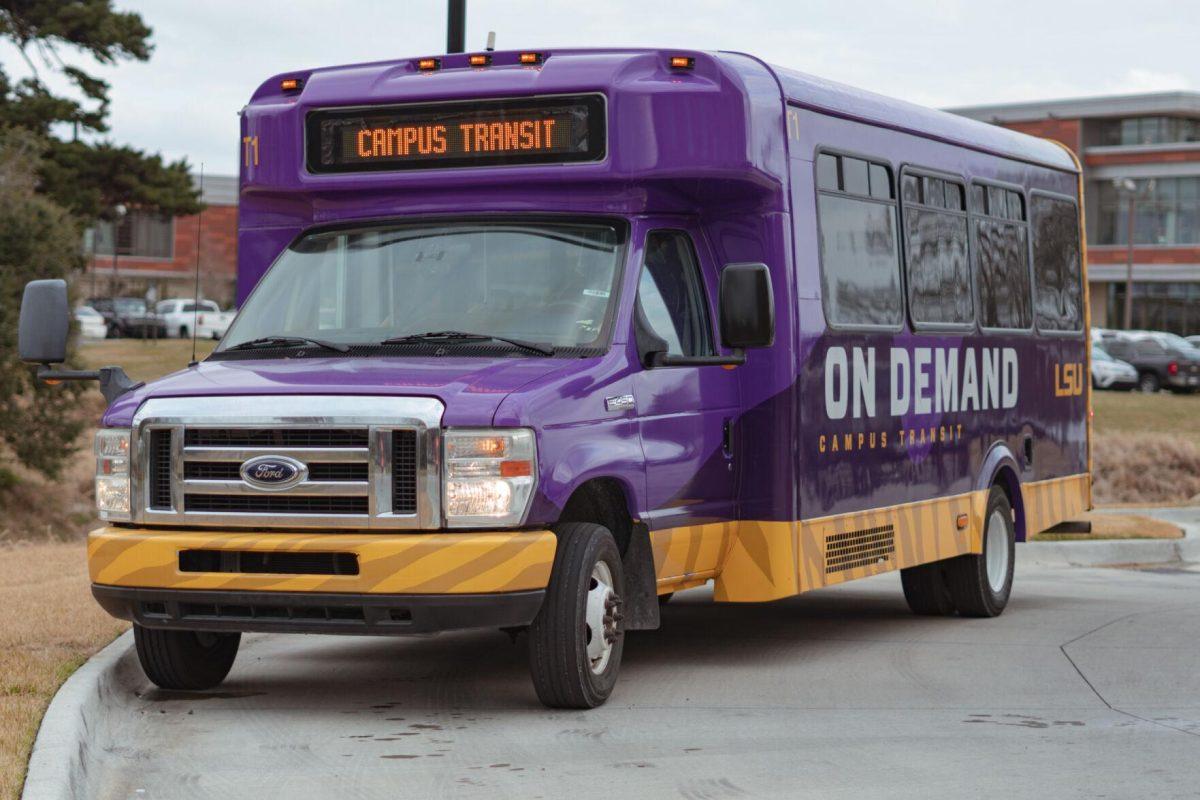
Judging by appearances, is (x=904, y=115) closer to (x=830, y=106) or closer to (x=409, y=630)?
(x=830, y=106)

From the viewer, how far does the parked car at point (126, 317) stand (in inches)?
2616

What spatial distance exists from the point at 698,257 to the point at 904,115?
256 centimetres

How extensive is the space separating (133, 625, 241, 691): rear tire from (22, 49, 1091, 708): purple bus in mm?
17

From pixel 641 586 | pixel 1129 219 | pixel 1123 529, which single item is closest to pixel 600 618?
pixel 641 586

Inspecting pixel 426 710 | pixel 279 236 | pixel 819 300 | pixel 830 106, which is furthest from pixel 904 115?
pixel 426 710

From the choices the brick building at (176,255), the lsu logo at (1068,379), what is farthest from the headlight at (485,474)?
the brick building at (176,255)

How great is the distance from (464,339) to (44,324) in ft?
6.57

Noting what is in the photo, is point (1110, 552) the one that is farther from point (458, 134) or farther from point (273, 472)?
point (273, 472)

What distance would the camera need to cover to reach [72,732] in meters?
7.37

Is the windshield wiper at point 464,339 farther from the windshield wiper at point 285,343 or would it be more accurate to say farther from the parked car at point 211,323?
the parked car at point 211,323

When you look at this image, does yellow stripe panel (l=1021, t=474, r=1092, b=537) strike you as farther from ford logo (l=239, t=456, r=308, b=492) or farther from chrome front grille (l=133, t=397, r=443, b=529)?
ford logo (l=239, t=456, r=308, b=492)

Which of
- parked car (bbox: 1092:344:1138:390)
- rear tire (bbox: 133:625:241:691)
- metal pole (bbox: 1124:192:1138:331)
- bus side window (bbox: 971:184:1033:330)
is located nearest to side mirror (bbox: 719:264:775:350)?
rear tire (bbox: 133:625:241:691)

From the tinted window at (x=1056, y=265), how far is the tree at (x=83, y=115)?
2912 centimetres

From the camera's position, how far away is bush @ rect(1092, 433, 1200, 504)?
28109 millimetres
